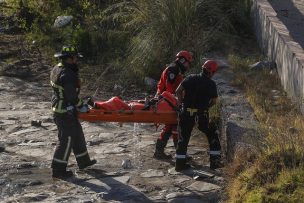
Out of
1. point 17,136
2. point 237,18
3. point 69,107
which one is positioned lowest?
point 17,136

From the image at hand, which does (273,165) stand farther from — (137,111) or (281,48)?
(281,48)

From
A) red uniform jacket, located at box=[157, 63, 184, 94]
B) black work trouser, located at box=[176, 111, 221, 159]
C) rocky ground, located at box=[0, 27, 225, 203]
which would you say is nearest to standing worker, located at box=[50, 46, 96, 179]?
rocky ground, located at box=[0, 27, 225, 203]

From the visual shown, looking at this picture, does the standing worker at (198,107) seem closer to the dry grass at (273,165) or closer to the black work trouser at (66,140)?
the dry grass at (273,165)

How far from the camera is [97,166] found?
32.1 feet

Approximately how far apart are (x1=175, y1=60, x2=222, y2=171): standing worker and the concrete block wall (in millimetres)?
1327

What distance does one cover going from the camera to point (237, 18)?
1541 centimetres

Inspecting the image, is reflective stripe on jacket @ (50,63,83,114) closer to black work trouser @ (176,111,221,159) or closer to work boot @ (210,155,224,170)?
black work trouser @ (176,111,221,159)

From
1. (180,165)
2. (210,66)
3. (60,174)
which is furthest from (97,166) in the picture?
(210,66)

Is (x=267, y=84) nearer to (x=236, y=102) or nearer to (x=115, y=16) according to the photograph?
(x=236, y=102)

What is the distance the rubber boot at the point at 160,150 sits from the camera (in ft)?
32.9

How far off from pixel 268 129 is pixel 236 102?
213 centimetres

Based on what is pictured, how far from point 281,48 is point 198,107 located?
10.6 feet

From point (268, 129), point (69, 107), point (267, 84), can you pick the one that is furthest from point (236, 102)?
point (69, 107)

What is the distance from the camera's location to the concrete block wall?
10.4 m
